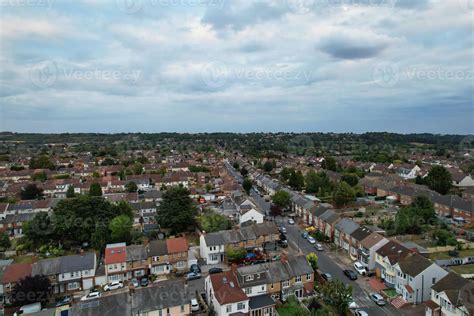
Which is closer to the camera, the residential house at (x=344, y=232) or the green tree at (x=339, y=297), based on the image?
the green tree at (x=339, y=297)

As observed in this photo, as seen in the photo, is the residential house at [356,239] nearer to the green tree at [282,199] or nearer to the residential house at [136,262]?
the green tree at [282,199]

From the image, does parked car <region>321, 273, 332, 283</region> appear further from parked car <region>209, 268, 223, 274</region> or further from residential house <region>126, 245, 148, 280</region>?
residential house <region>126, 245, 148, 280</region>

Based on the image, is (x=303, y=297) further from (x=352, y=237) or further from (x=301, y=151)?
(x=301, y=151)

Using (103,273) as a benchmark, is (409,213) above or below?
above

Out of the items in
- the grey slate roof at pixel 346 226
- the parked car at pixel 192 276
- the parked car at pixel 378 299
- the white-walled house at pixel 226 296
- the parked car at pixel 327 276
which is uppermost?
the grey slate roof at pixel 346 226

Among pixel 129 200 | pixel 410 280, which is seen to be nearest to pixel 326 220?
pixel 410 280

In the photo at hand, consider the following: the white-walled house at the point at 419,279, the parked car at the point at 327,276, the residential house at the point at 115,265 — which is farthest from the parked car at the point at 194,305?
the white-walled house at the point at 419,279

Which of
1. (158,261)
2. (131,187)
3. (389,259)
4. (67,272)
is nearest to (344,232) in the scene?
(389,259)
